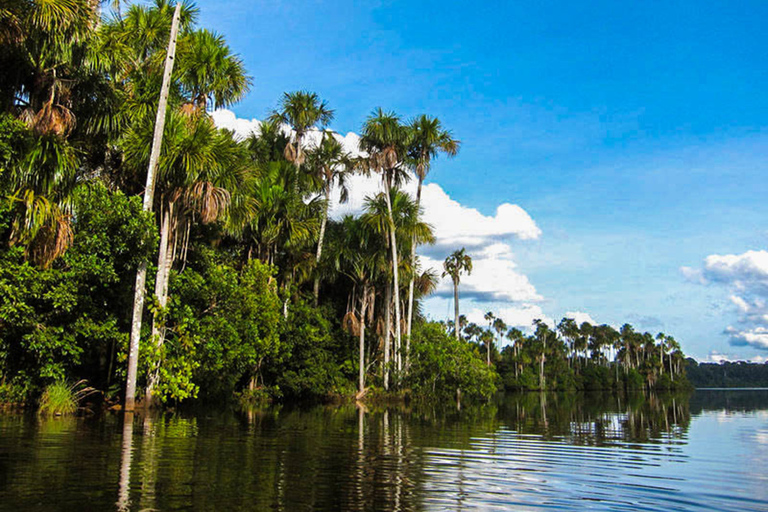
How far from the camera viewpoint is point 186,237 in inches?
887

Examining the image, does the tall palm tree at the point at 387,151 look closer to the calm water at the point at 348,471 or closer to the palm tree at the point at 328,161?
the palm tree at the point at 328,161

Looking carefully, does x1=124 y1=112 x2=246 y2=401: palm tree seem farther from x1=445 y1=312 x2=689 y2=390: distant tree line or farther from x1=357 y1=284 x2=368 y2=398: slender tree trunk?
x1=445 y1=312 x2=689 y2=390: distant tree line

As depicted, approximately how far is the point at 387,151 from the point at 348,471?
30088mm

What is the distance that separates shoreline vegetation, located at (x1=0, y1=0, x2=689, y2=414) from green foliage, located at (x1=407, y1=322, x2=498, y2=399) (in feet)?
0.35

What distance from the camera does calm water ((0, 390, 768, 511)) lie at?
582cm

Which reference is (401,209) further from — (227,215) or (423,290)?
(227,215)

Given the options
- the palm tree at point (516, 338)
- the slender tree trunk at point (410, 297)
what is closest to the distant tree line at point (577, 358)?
the palm tree at point (516, 338)

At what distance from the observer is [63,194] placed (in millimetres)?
17375

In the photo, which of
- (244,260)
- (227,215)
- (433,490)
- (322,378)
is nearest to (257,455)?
(433,490)

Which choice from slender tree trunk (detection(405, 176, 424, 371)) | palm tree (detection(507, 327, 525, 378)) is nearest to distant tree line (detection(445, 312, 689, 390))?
palm tree (detection(507, 327, 525, 378))

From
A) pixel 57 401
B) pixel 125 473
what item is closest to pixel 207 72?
pixel 57 401

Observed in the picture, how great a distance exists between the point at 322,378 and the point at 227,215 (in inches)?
527

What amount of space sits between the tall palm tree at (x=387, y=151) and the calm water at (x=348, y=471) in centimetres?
2376

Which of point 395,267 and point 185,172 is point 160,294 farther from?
point 395,267
